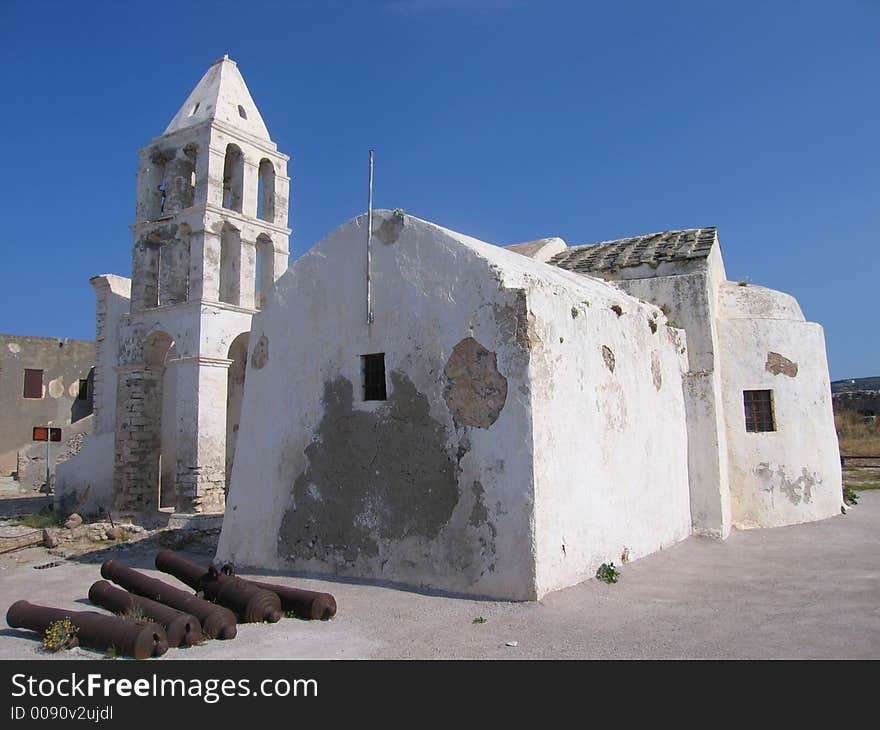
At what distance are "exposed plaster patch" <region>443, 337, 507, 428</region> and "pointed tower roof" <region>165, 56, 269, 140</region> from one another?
10541 millimetres

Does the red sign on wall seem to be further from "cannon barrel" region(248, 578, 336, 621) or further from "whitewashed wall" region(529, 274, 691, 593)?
"whitewashed wall" region(529, 274, 691, 593)

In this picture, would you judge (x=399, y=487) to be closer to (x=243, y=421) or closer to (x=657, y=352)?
(x=243, y=421)

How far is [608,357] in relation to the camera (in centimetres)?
838

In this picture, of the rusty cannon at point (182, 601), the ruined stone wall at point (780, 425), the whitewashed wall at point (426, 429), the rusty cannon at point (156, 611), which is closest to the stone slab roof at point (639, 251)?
the ruined stone wall at point (780, 425)

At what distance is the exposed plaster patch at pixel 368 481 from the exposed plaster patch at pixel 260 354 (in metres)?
1.23

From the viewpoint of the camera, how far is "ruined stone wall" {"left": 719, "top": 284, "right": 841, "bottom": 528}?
36.3ft

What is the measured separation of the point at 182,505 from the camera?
13.8 meters

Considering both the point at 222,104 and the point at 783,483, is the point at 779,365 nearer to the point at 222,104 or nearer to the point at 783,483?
the point at 783,483

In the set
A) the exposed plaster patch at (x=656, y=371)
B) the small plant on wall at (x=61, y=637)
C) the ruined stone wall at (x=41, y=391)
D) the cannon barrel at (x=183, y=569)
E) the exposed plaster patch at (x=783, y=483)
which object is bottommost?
the small plant on wall at (x=61, y=637)

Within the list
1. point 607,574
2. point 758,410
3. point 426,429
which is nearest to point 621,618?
point 607,574

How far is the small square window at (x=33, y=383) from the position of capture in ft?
83.5

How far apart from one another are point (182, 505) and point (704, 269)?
1033 cm

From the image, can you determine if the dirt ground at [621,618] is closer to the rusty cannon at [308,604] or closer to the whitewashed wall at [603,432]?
the rusty cannon at [308,604]
